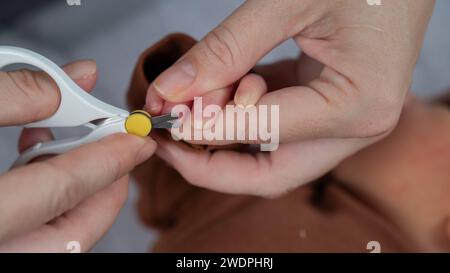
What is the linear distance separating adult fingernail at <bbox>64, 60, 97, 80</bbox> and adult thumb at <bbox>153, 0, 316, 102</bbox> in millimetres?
80

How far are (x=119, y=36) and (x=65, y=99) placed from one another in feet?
1.69

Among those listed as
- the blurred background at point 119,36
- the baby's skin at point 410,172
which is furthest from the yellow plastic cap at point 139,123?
the blurred background at point 119,36

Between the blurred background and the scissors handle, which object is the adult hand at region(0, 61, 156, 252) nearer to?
the scissors handle

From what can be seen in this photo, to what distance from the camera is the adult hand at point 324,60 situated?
0.46 meters

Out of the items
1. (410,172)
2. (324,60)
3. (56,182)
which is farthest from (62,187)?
(410,172)

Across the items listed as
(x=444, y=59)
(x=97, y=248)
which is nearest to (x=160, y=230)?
(x=97, y=248)

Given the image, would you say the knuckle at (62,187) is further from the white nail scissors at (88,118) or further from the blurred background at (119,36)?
the blurred background at (119,36)

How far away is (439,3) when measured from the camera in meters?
1.00

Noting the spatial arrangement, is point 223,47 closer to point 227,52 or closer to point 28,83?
point 227,52

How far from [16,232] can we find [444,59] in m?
→ 0.92

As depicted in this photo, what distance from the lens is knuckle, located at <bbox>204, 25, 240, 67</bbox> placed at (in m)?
0.45

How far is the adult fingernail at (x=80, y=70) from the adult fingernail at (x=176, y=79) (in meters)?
0.08

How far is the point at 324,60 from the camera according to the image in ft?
1.68
